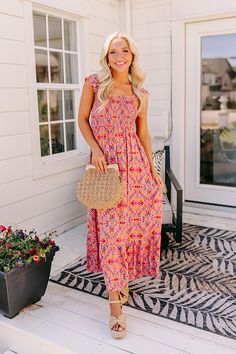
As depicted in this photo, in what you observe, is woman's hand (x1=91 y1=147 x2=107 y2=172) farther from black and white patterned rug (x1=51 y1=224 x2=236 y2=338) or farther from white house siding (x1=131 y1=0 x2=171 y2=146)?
white house siding (x1=131 y1=0 x2=171 y2=146)

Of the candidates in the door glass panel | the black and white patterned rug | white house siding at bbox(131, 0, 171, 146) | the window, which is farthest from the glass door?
the window

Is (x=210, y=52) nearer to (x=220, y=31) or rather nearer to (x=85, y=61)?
(x=220, y=31)

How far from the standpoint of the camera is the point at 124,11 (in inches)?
171

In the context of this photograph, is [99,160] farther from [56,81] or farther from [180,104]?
[180,104]

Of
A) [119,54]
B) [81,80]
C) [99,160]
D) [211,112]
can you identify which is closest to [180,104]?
[211,112]

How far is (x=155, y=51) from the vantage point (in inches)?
169

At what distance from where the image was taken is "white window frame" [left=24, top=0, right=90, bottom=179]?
323cm

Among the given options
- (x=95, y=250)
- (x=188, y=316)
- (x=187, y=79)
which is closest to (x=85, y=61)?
(x=187, y=79)

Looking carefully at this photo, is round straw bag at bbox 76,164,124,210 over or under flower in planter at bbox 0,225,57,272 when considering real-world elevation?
over

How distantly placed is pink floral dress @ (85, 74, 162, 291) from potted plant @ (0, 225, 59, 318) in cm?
31

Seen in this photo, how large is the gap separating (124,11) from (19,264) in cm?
318

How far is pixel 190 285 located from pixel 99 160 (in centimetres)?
117

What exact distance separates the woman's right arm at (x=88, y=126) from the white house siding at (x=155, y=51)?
2.11 meters

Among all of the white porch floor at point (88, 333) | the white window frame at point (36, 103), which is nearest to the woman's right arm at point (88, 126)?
the white porch floor at point (88, 333)
